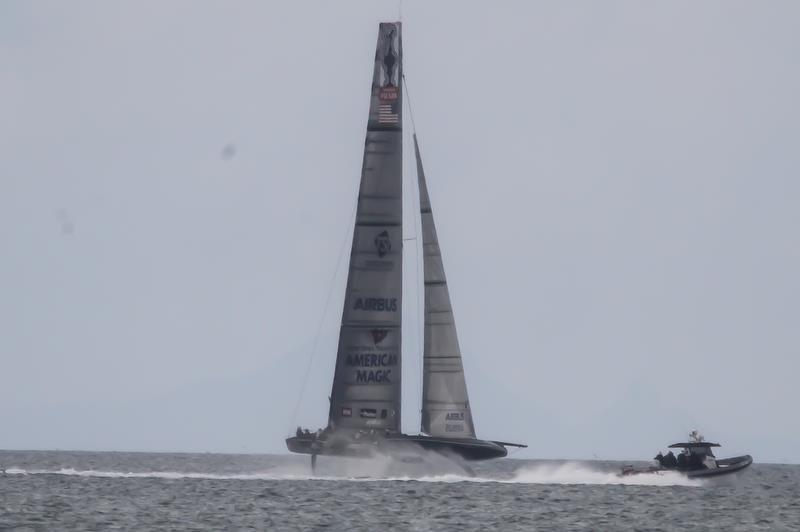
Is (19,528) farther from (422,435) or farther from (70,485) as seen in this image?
(70,485)

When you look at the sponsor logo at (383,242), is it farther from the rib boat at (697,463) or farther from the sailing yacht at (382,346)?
the rib boat at (697,463)

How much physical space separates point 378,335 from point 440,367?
9.80 ft

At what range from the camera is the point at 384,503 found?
58.3 m

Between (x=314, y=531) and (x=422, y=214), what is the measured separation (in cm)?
2219

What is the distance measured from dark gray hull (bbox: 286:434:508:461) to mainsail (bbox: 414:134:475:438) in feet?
3.10

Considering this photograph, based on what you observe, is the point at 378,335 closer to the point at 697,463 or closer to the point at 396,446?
the point at 396,446

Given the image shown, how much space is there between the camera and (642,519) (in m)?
54.1

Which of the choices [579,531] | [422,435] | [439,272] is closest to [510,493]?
[422,435]

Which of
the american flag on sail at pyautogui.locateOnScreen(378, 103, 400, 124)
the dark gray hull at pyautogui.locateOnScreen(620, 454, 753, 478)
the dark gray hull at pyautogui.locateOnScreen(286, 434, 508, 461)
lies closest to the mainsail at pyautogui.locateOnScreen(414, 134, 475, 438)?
the dark gray hull at pyautogui.locateOnScreen(286, 434, 508, 461)

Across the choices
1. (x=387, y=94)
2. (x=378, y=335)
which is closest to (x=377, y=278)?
(x=378, y=335)

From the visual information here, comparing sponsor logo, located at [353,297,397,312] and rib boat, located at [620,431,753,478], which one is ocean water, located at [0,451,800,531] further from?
sponsor logo, located at [353,297,397,312]

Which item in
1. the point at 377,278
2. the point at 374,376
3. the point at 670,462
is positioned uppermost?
the point at 377,278

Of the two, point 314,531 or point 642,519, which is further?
point 642,519

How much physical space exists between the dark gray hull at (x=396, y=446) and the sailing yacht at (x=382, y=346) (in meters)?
0.04
